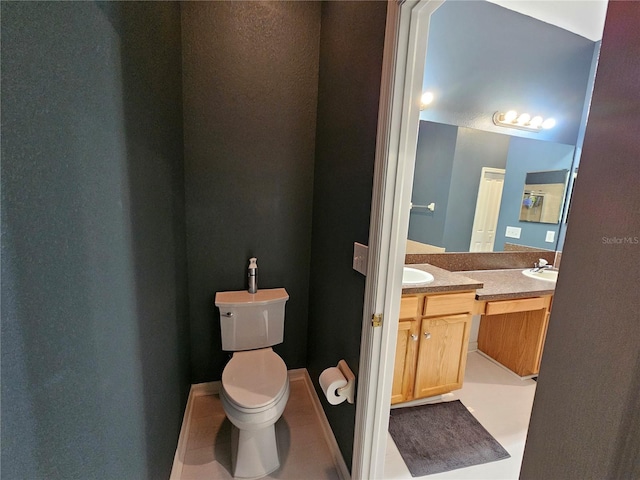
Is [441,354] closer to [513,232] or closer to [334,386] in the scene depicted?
[334,386]

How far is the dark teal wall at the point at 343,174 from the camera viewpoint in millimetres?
1110

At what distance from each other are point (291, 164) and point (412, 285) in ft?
3.71

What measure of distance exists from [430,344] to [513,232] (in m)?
1.42

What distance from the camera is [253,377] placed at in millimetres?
1428

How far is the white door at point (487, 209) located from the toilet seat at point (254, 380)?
1842mm

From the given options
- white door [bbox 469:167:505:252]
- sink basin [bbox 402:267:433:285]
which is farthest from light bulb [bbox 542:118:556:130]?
sink basin [bbox 402:267:433:285]

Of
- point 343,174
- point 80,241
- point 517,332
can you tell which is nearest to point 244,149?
point 343,174

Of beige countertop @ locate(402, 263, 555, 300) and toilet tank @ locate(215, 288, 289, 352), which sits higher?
beige countertop @ locate(402, 263, 555, 300)

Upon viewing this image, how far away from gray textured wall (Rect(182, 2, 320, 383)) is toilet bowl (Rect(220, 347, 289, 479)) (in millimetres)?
553

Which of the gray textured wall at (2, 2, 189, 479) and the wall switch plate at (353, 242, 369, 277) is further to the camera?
the wall switch plate at (353, 242, 369, 277)

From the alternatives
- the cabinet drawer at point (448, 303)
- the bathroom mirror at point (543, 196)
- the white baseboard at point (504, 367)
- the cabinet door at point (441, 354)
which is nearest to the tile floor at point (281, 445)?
the cabinet door at point (441, 354)

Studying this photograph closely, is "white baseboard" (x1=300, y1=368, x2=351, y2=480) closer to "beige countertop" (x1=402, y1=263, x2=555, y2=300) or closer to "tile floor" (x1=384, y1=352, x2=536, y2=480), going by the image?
"tile floor" (x1=384, y1=352, x2=536, y2=480)

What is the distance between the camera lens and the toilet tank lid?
1659 mm

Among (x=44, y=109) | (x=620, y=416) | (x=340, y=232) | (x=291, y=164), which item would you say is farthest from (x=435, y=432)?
(x=44, y=109)
